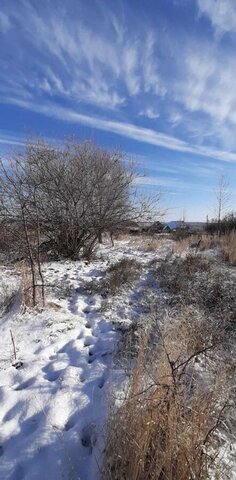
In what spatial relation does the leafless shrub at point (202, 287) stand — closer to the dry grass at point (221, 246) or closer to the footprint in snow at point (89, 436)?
the dry grass at point (221, 246)

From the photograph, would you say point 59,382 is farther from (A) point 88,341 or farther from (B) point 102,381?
(A) point 88,341

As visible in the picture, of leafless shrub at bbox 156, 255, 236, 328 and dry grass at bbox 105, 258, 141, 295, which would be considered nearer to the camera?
leafless shrub at bbox 156, 255, 236, 328

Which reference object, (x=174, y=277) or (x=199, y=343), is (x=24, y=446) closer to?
(x=199, y=343)

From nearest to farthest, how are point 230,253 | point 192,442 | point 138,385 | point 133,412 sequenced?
point 192,442 < point 133,412 < point 138,385 < point 230,253

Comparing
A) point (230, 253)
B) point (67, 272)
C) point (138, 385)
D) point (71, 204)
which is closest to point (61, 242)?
point (71, 204)

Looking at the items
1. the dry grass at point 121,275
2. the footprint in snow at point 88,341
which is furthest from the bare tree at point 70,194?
the footprint in snow at point 88,341

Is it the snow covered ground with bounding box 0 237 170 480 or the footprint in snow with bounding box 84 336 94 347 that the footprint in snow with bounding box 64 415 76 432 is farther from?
the footprint in snow with bounding box 84 336 94 347

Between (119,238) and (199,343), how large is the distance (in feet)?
43.5

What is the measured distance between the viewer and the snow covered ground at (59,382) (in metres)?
2.24

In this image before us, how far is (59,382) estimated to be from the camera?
3.09 meters

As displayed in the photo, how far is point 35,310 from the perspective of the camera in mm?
4711

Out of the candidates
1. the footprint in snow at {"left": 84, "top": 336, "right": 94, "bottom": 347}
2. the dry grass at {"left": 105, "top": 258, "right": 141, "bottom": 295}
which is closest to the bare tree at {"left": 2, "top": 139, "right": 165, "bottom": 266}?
the dry grass at {"left": 105, "top": 258, "right": 141, "bottom": 295}

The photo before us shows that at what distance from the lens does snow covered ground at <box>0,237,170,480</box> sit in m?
2.24

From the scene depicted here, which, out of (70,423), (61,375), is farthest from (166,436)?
(61,375)
